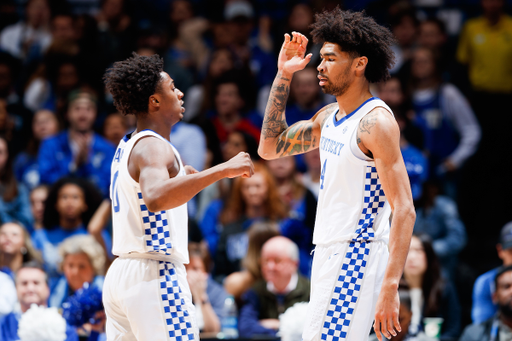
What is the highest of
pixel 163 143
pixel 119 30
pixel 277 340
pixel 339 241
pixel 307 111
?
pixel 119 30

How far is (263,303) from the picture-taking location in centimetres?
609

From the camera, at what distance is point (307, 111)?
8.44m

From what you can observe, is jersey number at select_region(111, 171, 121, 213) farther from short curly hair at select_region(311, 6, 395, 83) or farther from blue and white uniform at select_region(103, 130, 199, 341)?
short curly hair at select_region(311, 6, 395, 83)

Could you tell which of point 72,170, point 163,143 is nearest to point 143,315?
point 163,143

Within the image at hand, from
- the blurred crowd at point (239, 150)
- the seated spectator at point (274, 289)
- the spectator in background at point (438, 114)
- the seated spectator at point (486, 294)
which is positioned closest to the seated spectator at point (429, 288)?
the blurred crowd at point (239, 150)

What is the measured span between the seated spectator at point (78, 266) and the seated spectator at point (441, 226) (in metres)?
3.34

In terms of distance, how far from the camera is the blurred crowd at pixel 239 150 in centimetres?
624

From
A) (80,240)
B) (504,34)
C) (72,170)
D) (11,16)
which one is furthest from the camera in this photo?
(11,16)

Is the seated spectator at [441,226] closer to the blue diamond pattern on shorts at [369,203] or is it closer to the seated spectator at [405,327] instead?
the seated spectator at [405,327]

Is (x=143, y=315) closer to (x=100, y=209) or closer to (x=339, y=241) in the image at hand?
(x=339, y=241)

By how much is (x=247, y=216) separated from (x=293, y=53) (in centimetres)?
322

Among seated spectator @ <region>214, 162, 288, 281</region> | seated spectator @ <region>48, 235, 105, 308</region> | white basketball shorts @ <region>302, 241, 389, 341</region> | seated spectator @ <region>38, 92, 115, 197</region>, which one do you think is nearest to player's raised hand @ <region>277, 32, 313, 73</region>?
white basketball shorts @ <region>302, 241, 389, 341</region>

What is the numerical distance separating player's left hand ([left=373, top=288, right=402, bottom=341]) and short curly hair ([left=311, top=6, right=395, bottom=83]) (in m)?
1.32

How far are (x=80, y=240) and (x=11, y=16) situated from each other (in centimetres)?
544
